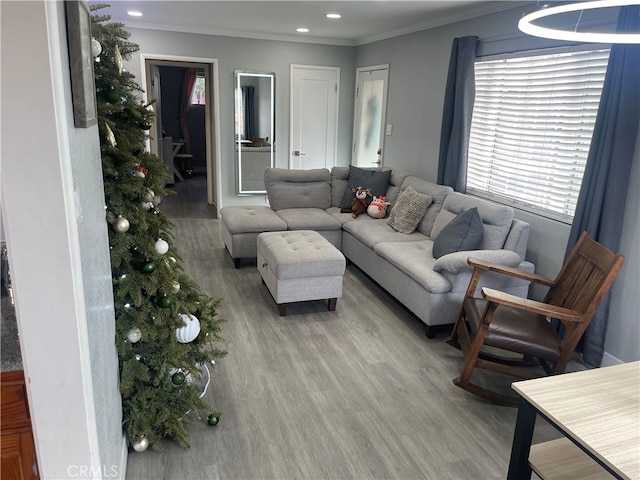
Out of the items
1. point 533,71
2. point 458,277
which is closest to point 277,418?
point 458,277

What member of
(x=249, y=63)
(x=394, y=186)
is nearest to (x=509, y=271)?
(x=394, y=186)

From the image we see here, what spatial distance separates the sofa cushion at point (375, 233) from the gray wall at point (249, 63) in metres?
2.40

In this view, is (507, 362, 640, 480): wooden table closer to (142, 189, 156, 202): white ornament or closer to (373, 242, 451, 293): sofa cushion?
(373, 242, 451, 293): sofa cushion

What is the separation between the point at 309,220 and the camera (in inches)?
184

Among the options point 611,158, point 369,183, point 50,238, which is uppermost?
point 611,158

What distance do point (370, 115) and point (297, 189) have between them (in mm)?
1967

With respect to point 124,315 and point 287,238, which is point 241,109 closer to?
point 287,238

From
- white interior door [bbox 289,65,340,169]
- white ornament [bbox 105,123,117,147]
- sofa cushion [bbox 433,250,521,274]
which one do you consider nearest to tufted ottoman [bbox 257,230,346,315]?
sofa cushion [bbox 433,250,521,274]

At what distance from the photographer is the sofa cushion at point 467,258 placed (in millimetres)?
3125

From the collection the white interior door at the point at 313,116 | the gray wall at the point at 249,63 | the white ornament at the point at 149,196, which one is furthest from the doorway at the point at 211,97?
the white ornament at the point at 149,196

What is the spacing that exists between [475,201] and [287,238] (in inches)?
61.6

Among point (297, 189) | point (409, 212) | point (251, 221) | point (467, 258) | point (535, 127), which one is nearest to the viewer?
point (467, 258)

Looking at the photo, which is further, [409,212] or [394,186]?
[394,186]

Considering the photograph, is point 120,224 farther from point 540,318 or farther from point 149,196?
point 540,318
